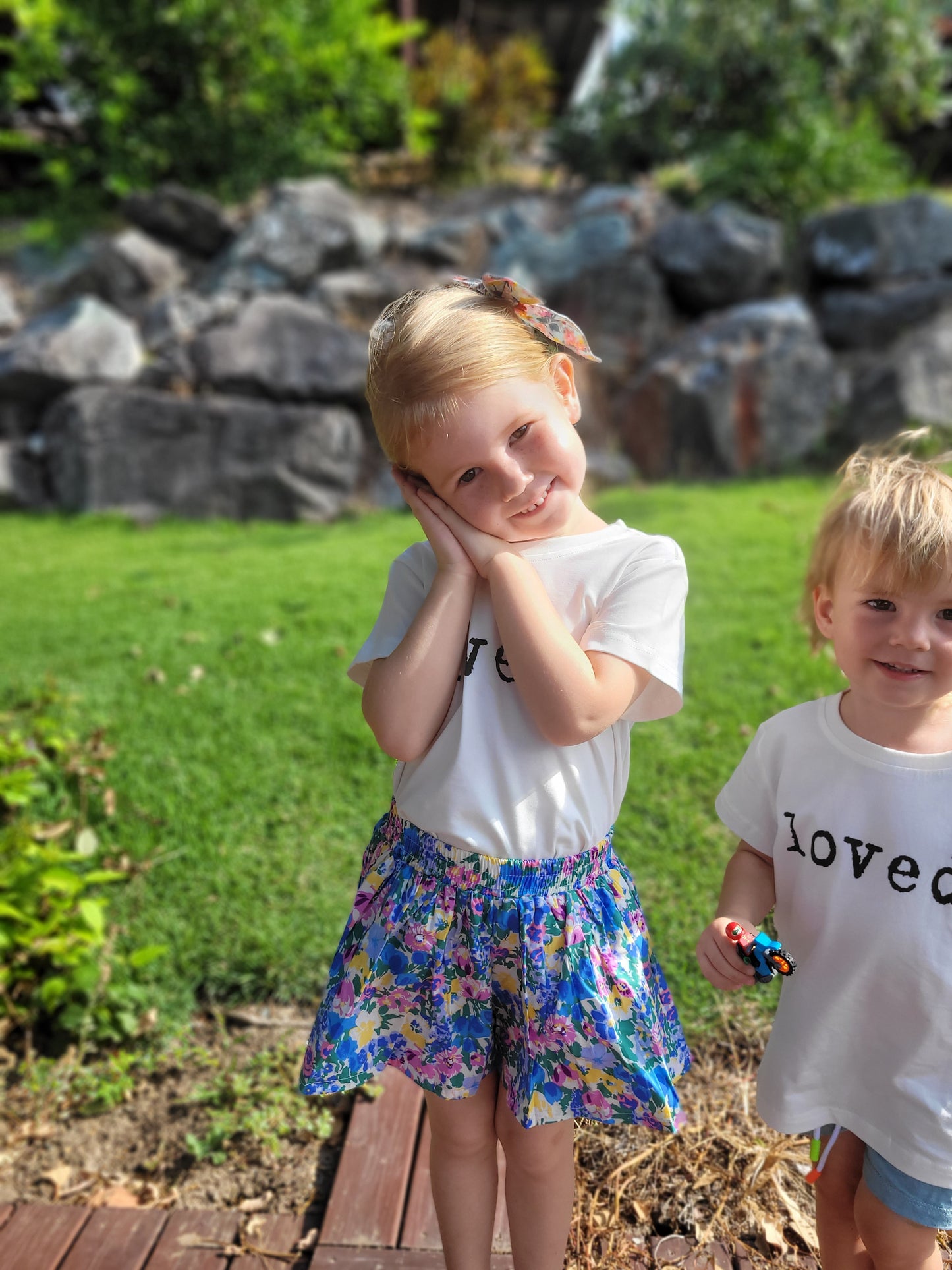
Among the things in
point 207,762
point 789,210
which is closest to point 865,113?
point 789,210

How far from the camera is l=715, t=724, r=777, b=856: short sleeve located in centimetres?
151

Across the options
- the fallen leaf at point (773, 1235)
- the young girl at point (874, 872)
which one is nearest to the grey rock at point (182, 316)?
the young girl at point (874, 872)

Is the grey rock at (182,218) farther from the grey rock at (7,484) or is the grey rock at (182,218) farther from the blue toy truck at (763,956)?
the blue toy truck at (763,956)

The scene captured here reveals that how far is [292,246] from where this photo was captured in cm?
856

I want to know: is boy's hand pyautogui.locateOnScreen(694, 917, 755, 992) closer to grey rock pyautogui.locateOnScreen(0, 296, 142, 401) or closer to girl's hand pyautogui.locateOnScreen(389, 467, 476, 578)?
girl's hand pyautogui.locateOnScreen(389, 467, 476, 578)

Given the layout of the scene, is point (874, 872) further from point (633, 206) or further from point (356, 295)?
point (633, 206)

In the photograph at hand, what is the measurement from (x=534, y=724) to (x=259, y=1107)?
145 centimetres

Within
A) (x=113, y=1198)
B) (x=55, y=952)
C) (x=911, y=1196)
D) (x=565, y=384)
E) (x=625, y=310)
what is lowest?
(x=113, y=1198)

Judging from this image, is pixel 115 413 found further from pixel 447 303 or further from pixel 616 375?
pixel 447 303

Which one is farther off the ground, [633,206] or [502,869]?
[633,206]

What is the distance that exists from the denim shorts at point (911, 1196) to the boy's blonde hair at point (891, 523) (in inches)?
33.5

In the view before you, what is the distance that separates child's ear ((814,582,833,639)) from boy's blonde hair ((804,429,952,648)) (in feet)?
0.05

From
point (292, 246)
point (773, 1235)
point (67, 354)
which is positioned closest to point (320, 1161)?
point (773, 1235)

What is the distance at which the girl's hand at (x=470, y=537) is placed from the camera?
4.72ft
